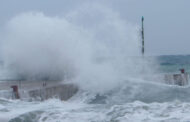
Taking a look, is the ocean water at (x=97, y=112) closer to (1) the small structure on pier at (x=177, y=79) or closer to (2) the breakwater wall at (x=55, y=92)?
(2) the breakwater wall at (x=55, y=92)

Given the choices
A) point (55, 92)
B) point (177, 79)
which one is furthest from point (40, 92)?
point (177, 79)

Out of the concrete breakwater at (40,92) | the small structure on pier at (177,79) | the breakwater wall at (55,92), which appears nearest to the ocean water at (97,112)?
the concrete breakwater at (40,92)

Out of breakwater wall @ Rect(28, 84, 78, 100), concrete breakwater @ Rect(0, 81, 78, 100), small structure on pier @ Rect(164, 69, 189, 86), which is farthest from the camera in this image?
small structure on pier @ Rect(164, 69, 189, 86)

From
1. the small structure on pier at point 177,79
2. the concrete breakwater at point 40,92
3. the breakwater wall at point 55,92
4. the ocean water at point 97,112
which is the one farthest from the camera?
the small structure on pier at point 177,79

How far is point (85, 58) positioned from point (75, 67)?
0.77 metres

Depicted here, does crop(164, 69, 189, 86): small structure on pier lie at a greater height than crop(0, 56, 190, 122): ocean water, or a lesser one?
greater

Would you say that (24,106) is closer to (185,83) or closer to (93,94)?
(93,94)

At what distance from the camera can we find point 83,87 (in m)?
13.7

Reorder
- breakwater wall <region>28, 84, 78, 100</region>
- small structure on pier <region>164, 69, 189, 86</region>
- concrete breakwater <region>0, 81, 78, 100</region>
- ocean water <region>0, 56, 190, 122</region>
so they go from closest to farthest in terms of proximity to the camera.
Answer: ocean water <region>0, 56, 190, 122</region> → concrete breakwater <region>0, 81, 78, 100</region> → breakwater wall <region>28, 84, 78, 100</region> → small structure on pier <region>164, 69, 189, 86</region>

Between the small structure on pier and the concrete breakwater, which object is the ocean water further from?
the small structure on pier

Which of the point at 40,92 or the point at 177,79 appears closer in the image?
the point at 40,92

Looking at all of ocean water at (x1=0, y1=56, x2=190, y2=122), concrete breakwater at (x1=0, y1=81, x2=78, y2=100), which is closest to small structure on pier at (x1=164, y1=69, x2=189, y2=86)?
concrete breakwater at (x1=0, y1=81, x2=78, y2=100)

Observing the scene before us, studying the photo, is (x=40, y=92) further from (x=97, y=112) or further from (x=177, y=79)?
(x=177, y=79)

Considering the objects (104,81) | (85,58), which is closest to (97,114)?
(104,81)
